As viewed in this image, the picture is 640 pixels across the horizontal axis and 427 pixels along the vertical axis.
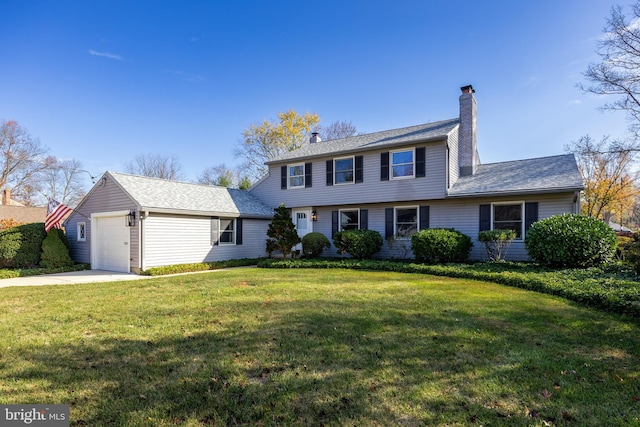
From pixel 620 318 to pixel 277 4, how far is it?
13.4 metres

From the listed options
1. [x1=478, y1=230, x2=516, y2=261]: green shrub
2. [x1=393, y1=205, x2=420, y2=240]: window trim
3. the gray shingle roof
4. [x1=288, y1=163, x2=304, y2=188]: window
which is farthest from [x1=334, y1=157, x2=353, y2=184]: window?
[x1=478, y1=230, x2=516, y2=261]: green shrub

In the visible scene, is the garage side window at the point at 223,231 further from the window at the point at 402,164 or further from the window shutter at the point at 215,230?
the window at the point at 402,164

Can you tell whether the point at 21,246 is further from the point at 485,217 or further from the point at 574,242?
the point at 574,242

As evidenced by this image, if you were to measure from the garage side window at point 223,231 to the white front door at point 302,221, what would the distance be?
3.20 metres

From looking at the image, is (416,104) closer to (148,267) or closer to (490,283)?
(490,283)

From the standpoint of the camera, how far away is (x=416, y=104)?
17.8m

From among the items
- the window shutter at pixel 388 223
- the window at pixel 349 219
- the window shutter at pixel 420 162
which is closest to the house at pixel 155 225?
the window at pixel 349 219

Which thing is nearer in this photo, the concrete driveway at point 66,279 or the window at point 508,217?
the concrete driveway at point 66,279

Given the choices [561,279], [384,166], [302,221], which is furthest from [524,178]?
[302,221]

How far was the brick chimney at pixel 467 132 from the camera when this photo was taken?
14.3 m

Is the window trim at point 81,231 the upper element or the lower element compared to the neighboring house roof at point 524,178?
lower

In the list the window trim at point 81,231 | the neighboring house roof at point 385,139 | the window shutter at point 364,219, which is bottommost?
the window trim at point 81,231

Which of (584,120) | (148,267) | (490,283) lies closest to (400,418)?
(490,283)

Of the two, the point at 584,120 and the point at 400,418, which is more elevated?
the point at 584,120
